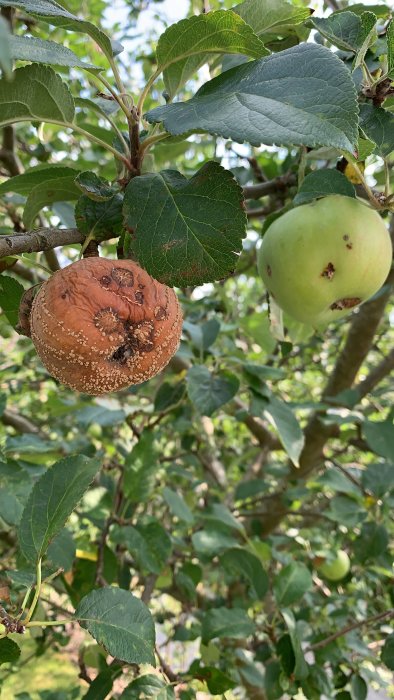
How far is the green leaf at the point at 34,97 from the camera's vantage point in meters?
0.67

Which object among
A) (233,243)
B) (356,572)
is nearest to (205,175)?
(233,243)

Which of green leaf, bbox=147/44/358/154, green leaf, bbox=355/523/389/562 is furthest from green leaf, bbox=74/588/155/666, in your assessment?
green leaf, bbox=355/523/389/562

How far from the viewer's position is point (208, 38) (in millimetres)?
647

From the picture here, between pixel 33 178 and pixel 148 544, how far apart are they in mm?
914

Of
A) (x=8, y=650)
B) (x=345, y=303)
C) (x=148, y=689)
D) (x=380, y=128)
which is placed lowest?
(x=148, y=689)

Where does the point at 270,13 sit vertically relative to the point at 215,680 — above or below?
above

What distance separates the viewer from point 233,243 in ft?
2.16

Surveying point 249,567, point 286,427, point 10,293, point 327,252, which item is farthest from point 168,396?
point 327,252

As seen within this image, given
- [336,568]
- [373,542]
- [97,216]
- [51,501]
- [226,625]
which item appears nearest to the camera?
[97,216]

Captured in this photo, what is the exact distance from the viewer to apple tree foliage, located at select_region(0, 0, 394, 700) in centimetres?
62

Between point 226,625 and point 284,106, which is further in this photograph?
point 226,625

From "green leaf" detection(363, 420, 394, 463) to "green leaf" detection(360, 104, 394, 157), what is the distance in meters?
1.10

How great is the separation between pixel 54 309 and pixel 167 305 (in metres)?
0.16

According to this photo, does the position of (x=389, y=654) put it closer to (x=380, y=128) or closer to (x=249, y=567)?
(x=249, y=567)
